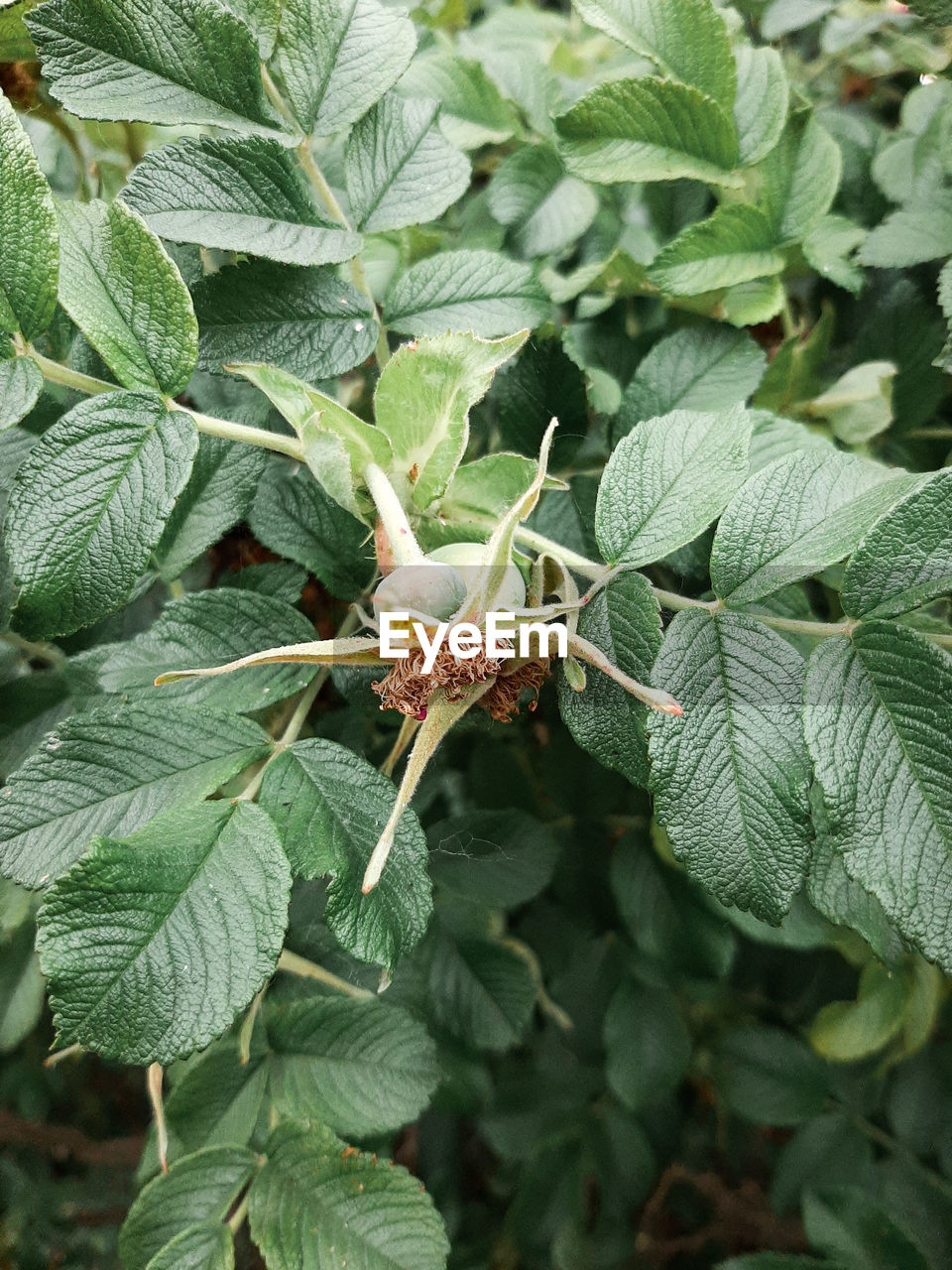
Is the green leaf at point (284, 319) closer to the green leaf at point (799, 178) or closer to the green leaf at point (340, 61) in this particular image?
the green leaf at point (340, 61)

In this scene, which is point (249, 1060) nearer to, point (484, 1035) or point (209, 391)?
point (484, 1035)

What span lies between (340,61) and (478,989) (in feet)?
2.96

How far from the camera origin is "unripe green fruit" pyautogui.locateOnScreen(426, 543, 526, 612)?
55cm

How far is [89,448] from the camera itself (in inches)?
22.9

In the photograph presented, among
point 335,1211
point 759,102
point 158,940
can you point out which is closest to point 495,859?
point 335,1211

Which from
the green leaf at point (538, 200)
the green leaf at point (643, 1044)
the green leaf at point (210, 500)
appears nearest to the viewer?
the green leaf at point (210, 500)

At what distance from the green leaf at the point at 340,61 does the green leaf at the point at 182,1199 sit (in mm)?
826

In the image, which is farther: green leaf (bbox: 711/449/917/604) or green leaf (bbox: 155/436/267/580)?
green leaf (bbox: 155/436/267/580)

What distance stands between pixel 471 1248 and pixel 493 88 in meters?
1.61

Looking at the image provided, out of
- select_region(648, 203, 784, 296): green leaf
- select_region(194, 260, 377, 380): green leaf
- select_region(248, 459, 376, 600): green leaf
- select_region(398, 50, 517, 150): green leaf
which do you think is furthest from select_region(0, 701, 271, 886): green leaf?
select_region(398, 50, 517, 150): green leaf

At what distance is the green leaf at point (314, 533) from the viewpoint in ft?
2.40

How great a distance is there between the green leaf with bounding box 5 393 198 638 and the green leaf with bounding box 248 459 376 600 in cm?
15

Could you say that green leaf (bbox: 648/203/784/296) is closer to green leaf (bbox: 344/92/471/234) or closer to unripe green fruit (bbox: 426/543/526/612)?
green leaf (bbox: 344/92/471/234)

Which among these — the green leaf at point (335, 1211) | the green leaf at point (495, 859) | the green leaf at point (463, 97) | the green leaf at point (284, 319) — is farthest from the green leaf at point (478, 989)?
the green leaf at point (463, 97)
